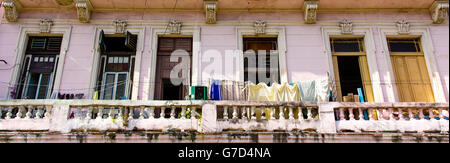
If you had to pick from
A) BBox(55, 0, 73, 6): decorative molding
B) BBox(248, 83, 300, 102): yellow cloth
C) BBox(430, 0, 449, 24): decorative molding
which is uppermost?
BBox(55, 0, 73, 6): decorative molding

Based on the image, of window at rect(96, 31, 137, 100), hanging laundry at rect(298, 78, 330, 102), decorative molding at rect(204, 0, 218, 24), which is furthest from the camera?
decorative molding at rect(204, 0, 218, 24)

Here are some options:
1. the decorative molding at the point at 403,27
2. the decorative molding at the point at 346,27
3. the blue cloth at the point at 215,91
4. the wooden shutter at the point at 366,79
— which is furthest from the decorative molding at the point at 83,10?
the decorative molding at the point at 403,27

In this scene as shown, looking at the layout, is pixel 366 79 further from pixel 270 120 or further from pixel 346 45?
pixel 270 120

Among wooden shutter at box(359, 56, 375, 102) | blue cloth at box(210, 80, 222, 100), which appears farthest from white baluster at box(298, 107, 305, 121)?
wooden shutter at box(359, 56, 375, 102)

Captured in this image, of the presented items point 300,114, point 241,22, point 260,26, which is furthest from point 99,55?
point 300,114

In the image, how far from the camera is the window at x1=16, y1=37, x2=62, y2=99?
8656mm

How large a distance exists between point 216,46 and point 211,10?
1105mm

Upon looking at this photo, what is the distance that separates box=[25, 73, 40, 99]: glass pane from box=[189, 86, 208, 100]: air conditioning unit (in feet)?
15.5

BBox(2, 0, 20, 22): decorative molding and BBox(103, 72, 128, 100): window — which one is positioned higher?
BBox(2, 0, 20, 22): decorative molding

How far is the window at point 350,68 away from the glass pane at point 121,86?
247 inches

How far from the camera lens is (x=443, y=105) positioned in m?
6.97

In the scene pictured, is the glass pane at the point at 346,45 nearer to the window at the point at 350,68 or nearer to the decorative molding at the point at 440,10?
the window at the point at 350,68

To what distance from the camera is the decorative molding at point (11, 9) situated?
8.87m

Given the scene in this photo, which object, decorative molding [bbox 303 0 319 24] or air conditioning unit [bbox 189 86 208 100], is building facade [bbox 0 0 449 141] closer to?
decorative molding [bbox 303 0 319 24]
